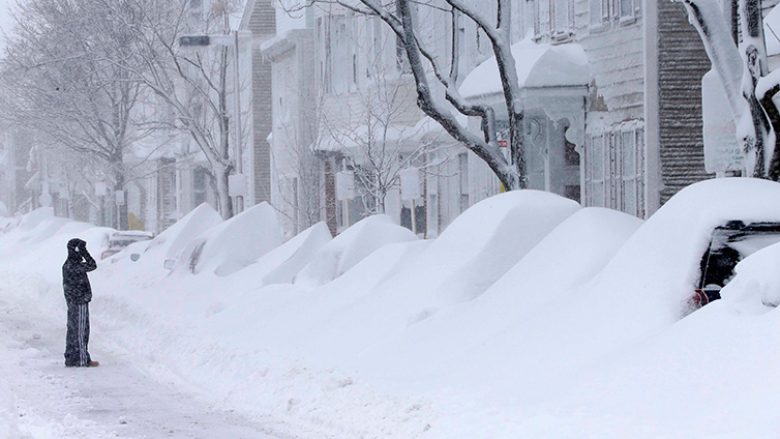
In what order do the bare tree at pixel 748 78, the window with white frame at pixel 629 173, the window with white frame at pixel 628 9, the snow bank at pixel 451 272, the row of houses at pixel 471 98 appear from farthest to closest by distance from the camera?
the window with white frame at pixel 629 173 → the window with white frame at pixel 628 9 → the row of houses at pixel 471 98 → the snow bank at pixel 451 272 → the bare tree at pixel 748 78

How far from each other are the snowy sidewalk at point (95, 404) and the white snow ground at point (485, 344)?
0.18 feet

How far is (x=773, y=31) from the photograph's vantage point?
62.5 ft

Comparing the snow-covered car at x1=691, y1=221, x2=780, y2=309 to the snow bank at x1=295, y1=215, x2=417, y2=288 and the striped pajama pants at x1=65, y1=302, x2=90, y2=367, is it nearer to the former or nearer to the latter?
the striped pajama pants at x1=65, y1=302, x2=90, y2=367

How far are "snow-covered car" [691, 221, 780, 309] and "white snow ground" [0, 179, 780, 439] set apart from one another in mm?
108

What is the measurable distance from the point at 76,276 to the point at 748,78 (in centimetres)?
866

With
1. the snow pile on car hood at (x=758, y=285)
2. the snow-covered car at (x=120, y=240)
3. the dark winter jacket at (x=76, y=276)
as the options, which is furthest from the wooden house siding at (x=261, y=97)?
the snow pile on car hood at (x=758, y=285)

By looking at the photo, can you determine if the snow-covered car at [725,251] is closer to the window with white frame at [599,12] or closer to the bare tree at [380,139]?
the window with white frame at [599,12]

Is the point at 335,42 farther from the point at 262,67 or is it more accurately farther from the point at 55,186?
the point at 55,186

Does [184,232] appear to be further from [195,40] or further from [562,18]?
[562,18]

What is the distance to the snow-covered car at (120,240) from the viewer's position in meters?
38.4

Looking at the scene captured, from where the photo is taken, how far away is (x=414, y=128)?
1281 inches

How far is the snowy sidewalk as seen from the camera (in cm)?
1273

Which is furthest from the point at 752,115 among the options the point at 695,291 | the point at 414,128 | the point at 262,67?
the point at 262,67

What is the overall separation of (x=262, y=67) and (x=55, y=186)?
28.0 meters
